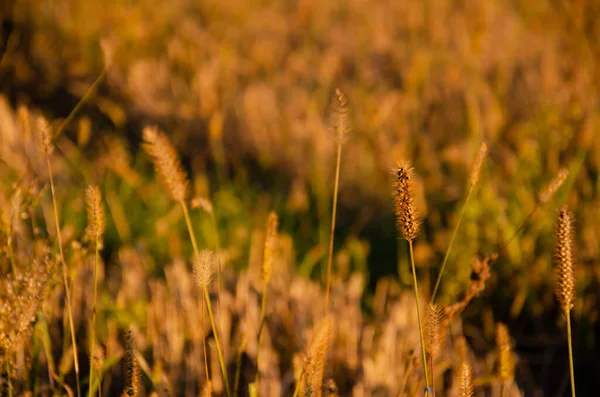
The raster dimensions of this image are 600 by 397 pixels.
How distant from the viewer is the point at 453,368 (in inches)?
69.2

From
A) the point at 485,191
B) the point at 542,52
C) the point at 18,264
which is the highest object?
the point at 542,52

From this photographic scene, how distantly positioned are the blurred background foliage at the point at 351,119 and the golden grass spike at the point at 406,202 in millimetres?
1093

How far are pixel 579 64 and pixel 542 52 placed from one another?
40cm

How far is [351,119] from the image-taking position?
3424 mm

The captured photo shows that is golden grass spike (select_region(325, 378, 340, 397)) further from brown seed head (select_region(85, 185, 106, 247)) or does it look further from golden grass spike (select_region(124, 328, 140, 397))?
brown seed head (select_region(85, 185, 106, 247))

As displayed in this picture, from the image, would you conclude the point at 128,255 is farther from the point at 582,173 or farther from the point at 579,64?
the point at 579,64

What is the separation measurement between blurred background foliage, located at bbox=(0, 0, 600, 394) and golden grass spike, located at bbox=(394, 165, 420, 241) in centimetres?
109

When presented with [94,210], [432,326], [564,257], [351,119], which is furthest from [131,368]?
[351,119]

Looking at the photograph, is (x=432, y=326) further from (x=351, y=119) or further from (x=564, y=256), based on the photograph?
(x=351, y=119)

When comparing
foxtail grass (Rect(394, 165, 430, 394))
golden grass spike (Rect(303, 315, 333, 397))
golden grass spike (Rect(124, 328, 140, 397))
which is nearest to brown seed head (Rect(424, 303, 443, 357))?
foxtail grass (Rect(394, 165, 430, 394))

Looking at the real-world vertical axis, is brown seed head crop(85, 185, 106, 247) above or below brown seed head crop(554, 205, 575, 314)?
above

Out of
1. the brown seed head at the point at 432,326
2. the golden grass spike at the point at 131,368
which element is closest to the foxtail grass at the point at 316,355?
the brown seed head at the point at 432,326

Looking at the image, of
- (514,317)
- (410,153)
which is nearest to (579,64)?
(410,153)

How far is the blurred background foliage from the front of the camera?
2.22m
